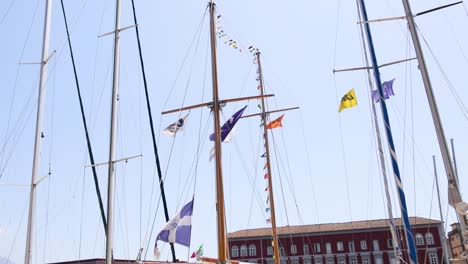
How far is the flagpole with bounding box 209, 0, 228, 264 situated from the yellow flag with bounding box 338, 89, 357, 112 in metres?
8.19

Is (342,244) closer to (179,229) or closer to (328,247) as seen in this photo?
(328,247)

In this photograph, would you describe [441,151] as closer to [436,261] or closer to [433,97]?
[433,97]

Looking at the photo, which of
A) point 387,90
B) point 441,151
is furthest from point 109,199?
Result: point 387,90

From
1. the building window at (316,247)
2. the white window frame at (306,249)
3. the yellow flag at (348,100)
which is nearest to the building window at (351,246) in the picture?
the building window at (316,247)

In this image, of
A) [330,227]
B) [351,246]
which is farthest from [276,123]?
[330,227]

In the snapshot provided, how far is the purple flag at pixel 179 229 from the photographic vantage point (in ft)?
45.1

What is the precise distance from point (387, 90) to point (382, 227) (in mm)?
61033

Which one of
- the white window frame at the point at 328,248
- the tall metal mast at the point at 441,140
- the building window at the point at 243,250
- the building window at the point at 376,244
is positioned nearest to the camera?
the tall metal mast at the point at 441,140

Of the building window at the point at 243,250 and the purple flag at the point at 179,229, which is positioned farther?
the building window at the point at 243,250

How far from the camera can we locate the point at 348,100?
22000mm

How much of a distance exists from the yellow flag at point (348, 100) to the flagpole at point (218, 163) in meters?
8.19

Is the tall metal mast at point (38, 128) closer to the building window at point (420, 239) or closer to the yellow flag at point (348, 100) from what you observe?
the yellow flag at point (348, 100)

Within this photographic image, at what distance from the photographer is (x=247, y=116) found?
2869 cm

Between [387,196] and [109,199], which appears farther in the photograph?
[387,196]
